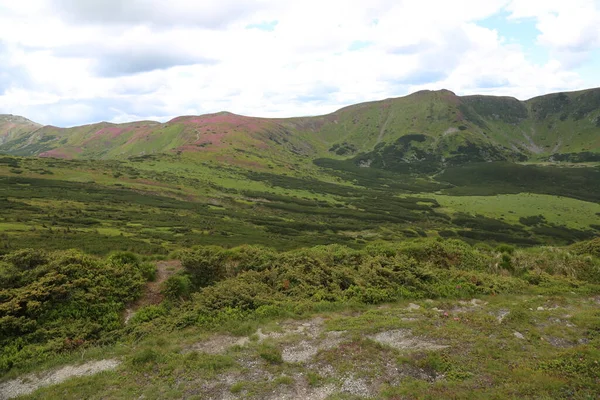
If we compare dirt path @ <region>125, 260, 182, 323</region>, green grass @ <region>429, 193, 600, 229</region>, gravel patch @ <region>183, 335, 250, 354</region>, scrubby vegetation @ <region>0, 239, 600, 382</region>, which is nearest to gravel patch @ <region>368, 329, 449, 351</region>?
scrubby vegetation @ <region>0, 239, 600, 382</region>

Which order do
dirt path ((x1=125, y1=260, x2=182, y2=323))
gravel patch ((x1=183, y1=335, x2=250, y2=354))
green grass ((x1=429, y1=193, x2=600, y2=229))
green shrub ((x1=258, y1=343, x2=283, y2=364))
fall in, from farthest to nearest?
1. green grass ((x1=429, y1=193, x2=600, y2=229))
2. dirt path ((x1=125, y1=260, x2=182, y2=323))
3. gravel patch ((x1=183, y1=335, x2=250, y2=354))
4. green shrub ((x1=258, y1=343, x2=283, y2=364))

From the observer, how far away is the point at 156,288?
24000 mm

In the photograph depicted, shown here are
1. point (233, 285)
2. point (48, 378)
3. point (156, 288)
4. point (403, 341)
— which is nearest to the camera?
point (48, 378)

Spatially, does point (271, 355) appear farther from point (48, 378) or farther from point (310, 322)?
point (48, 378)

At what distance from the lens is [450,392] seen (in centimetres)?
1259

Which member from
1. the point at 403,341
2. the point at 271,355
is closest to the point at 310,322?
the point at 271,355

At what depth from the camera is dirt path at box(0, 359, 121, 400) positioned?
47.4 ft

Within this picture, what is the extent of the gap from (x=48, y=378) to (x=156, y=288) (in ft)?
29.8

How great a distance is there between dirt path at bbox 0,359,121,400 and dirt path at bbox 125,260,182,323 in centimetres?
450

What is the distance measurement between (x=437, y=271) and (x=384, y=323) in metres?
9.46

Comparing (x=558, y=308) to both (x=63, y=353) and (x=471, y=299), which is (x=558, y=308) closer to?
(x=471, y=299)

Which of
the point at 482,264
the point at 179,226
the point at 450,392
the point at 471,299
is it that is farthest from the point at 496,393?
the point at 179,226

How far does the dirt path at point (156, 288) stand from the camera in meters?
21.8

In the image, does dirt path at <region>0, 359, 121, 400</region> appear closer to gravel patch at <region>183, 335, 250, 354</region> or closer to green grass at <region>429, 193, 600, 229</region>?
gravel patch at <region>183, 335, 250, 354</region>
